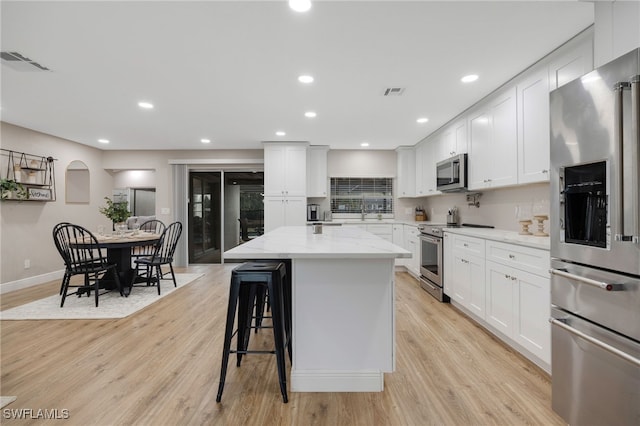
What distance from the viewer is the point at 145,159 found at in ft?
21.4

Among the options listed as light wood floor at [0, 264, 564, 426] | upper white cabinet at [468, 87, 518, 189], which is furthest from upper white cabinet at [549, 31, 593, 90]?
light wood floor at [0, 264, 564, 426]

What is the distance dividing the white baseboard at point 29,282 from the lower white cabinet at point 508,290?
6151 millimetres

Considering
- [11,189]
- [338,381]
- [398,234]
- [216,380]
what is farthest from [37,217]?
[398,234]

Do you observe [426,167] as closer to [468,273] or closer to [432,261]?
[432,261]

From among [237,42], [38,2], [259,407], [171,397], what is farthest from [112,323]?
[237,42]

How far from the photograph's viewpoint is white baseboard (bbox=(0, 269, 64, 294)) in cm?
443

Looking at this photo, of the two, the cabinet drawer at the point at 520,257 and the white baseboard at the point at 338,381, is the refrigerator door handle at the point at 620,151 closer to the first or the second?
the cabinet drawer at the point at 520,257

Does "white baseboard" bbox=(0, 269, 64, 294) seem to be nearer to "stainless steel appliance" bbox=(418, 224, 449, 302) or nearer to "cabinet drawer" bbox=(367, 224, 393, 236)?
"cabinet drawer" bbox=(367, 224, 393, 236)

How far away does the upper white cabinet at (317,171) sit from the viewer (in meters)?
6.17

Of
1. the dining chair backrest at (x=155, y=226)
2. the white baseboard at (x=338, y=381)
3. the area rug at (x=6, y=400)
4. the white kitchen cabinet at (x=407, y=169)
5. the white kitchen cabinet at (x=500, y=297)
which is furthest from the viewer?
the white kitchen cabinet at (x=407, y=169)

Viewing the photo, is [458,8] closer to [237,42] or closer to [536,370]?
[237,42]

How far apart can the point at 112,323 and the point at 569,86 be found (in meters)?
4.20

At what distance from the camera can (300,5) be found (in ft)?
6.37

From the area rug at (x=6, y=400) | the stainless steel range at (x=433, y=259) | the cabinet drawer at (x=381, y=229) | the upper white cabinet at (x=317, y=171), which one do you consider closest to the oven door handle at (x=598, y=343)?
the stainless steel range at (x=433, y=259)
